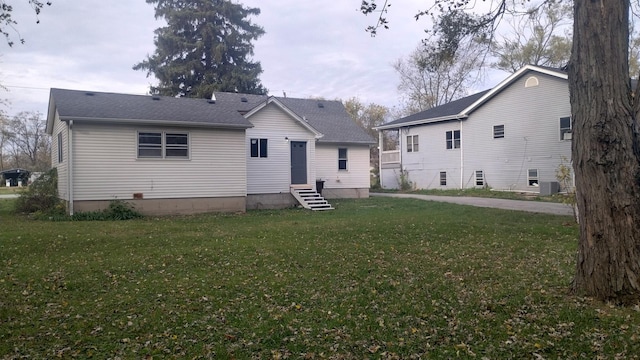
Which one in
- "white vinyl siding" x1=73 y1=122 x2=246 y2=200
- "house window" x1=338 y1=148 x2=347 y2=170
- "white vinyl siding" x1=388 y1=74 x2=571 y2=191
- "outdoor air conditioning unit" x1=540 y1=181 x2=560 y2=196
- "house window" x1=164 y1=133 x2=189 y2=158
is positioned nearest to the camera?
"white vinyl siding" x1=73 y1=122 x2=246 y2=200

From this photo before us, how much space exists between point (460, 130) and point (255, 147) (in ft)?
44.7

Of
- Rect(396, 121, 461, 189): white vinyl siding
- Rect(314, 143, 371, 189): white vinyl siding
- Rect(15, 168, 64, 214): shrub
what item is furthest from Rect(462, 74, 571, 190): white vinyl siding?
Rect(15, 168, 64, 214): shrub

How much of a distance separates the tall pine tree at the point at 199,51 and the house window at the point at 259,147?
59.1 ft

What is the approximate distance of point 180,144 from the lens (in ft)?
51.6

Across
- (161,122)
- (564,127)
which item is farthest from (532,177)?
(161,122)

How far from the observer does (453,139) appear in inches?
1041

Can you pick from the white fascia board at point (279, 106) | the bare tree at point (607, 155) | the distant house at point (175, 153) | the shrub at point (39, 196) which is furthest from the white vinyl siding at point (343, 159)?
the bare tree at point (607, 155)

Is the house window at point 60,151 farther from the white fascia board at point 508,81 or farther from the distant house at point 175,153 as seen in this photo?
the white fascia board at point 508,81

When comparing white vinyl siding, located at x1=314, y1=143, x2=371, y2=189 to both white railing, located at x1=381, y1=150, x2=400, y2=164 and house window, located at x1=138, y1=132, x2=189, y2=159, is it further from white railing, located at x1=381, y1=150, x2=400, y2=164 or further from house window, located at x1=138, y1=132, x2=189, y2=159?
house window, located at x1=138, y1=132, x2=189, y2=159

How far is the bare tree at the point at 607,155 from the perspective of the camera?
512 cm

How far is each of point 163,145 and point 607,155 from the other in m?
13.7

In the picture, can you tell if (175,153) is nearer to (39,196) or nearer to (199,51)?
(39,196)

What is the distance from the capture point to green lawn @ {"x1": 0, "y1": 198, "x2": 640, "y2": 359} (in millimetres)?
4328

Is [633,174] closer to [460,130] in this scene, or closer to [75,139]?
[75,139]
